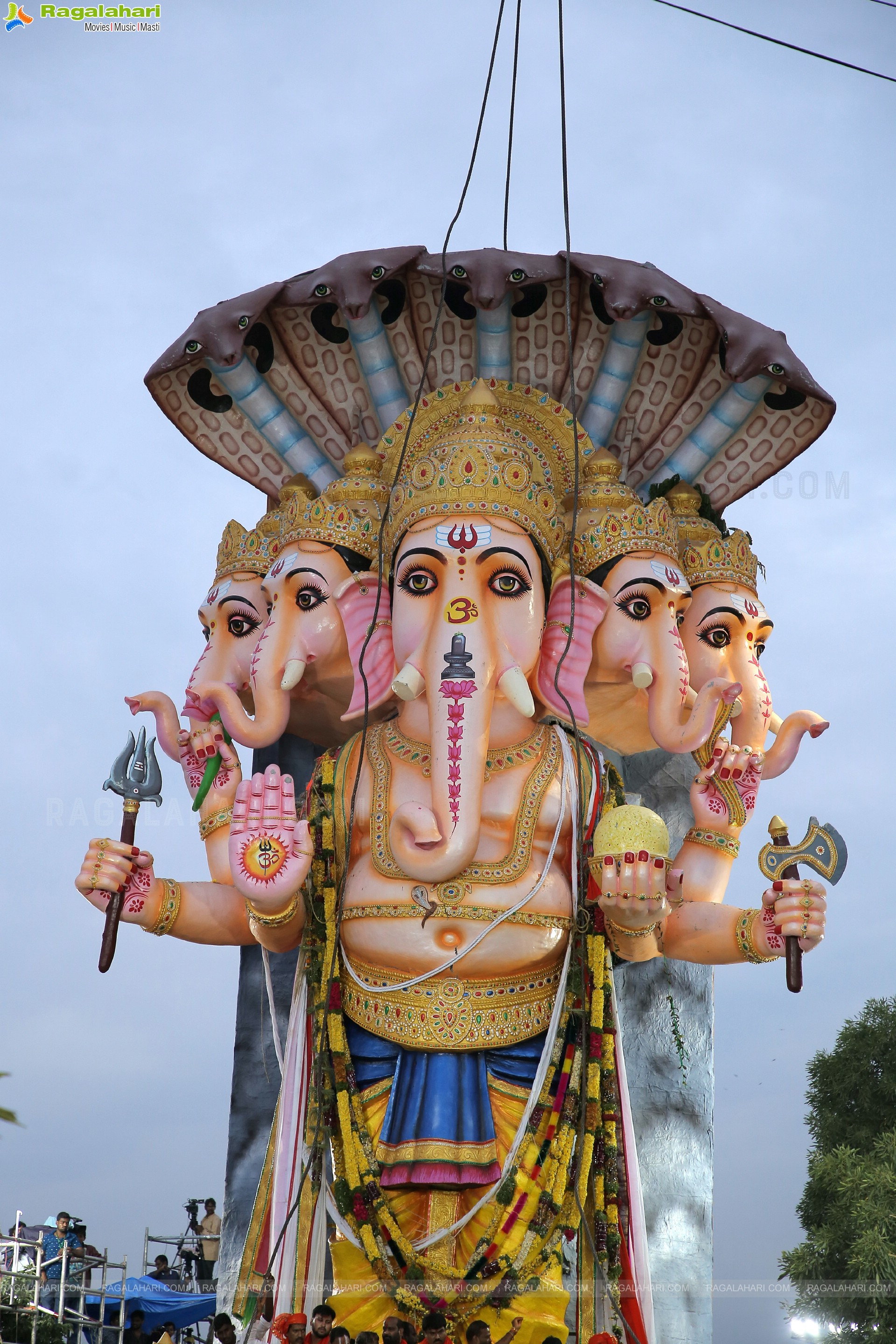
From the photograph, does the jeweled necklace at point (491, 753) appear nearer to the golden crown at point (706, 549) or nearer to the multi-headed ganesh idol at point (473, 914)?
the multi-headed ganesh idol at point (473, 914)

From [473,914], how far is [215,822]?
1323 mm

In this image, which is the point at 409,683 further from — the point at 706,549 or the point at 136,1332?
the point at 136,1332

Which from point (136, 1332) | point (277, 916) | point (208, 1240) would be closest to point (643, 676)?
point (277, 916)

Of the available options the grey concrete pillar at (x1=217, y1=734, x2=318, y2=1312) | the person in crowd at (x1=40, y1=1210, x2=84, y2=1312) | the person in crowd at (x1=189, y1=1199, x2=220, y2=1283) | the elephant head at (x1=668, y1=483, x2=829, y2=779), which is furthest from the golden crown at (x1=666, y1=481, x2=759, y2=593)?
the person in crowd at (x1=189, y1=1199, x2=220, y2=1283)

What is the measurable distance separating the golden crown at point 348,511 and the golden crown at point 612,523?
858 millimetres

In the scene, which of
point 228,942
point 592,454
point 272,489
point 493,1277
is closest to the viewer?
point 493,1277

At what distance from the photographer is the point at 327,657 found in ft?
23.4

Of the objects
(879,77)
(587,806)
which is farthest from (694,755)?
(879,77)

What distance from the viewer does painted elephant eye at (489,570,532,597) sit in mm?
6668

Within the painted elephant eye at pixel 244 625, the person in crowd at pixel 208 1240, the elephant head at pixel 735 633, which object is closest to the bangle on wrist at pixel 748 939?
the elephant head at pixel 735 633

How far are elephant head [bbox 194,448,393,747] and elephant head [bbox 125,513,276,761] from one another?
70 mm

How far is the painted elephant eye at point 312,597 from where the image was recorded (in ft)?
23.4

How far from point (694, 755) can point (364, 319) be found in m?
2.44

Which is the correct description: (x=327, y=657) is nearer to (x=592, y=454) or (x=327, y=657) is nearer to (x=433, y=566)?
(x=433, y=566)
